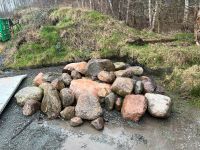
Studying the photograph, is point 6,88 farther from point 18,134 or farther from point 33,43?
point 33,43

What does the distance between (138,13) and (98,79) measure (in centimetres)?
741

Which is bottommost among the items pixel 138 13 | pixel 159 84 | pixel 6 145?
pixel 6 145

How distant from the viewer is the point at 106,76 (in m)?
8.95

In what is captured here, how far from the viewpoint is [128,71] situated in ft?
30.8

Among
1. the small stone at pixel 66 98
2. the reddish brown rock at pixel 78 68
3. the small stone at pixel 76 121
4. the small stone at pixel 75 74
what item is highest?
the reddish brown rock at pixel 78 68

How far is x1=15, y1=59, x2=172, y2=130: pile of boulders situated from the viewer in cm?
760

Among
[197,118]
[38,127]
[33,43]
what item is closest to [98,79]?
[38,127]

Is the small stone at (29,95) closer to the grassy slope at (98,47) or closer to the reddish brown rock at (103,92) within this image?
the reddish brown rock at (103,92)

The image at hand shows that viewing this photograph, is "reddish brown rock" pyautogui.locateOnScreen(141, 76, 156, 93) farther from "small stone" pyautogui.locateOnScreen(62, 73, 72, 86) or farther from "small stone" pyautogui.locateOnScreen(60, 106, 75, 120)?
"small stone" pyautogui.locateOnScreen(62, 73, 72, 86)

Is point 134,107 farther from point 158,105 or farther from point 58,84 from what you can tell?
point 58,84

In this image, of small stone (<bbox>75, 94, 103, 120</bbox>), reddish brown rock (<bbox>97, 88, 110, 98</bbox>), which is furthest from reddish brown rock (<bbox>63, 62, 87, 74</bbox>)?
small stone (<bbox>75, 94, 103, 120</bbox>)

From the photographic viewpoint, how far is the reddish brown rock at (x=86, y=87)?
27.7ft

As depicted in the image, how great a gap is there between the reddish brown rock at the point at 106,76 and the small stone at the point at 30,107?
2048 mm

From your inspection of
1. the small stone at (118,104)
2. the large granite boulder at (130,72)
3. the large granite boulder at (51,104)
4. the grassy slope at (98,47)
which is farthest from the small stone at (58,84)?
the grassy slope at (98,47)
